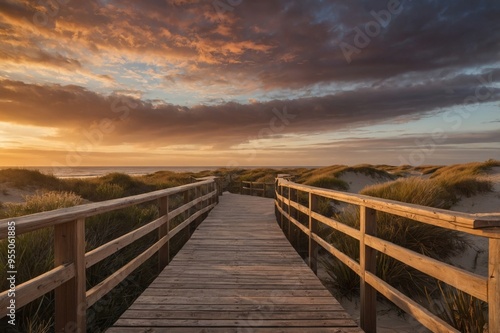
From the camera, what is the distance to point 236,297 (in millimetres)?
3850

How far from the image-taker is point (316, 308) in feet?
11.5

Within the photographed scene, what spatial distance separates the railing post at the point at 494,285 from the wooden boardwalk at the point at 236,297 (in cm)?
153

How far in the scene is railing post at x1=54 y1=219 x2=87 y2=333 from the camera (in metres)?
2.47

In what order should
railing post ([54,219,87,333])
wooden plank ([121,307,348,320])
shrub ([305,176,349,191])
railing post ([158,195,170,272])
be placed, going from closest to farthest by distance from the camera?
railing post ([54,219,87,333])
wooden plank ([121,307,348,320])
railing post ([158,195,170,272])
shrub ([305,176,349,191])

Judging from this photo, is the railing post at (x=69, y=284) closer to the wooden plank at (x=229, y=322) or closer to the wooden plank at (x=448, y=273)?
the wooden plank at (x=229, y=322)

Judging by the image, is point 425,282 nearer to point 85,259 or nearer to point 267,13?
point 85,259

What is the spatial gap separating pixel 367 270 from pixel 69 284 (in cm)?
273

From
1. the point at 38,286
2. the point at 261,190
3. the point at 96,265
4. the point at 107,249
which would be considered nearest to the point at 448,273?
the point at 38,286

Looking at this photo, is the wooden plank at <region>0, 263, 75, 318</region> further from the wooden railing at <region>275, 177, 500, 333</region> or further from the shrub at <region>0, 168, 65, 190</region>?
the shrub at <region>0, 168, 65, 190</region>

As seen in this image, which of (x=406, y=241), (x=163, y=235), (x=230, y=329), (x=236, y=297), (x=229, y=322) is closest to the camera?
(x=230, y=329)

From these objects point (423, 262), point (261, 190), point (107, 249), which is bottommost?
point (261, 190)

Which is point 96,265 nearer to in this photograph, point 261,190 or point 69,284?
point 69,284

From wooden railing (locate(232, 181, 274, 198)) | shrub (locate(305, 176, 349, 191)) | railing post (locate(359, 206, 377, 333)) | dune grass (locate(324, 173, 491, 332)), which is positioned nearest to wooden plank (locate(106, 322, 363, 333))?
railing post (locate(359, 206, 377, 333))

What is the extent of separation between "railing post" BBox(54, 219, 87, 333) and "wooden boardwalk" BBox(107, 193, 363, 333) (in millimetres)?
585
